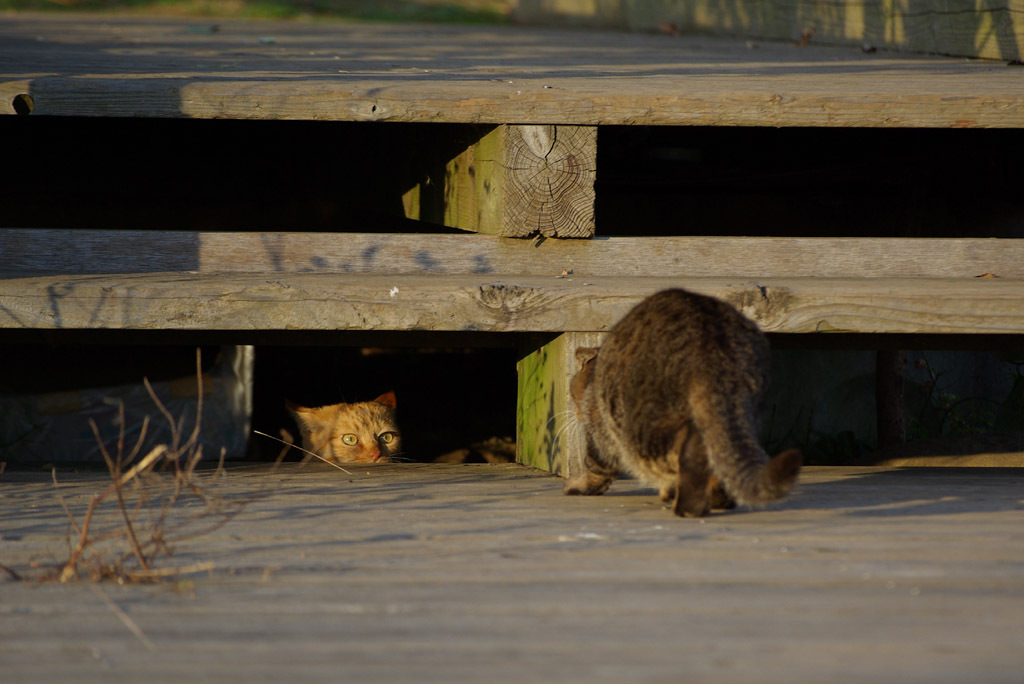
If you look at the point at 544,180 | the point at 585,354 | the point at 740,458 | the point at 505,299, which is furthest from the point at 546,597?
the point at 544,180

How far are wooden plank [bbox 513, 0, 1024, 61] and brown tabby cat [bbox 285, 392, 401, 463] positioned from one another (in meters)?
3.63

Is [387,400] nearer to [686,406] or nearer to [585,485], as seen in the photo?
[585,485]

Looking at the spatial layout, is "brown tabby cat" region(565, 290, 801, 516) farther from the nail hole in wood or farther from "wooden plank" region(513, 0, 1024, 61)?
"wooden plank" region(513, 0, 1024, 61)

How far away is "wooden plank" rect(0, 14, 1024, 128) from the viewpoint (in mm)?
3535

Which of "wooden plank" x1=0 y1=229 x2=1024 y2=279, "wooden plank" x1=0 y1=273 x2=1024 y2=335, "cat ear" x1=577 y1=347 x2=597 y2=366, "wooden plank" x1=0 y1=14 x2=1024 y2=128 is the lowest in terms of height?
"cat ear" x1=577 y1=347 x2=597 y2=366

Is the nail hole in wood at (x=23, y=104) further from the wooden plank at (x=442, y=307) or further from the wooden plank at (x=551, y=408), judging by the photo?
the wooden plank at (x=551, y=408)

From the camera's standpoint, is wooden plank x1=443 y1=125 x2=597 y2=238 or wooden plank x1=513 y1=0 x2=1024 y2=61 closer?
wooden plank x1=443 y1=125 x2=597 y2=238

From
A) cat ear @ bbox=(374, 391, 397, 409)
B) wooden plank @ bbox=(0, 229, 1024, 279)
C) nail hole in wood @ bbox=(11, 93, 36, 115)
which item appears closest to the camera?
nail hole in wood @ bbox=(11, 93, 36, 115)

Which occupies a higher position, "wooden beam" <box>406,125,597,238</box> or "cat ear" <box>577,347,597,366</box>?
"wooden beam" <box>406,125,597,238</box>

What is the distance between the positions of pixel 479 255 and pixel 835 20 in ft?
13.8

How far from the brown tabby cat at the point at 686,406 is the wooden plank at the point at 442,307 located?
0.37m

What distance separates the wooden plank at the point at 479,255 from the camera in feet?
12.0

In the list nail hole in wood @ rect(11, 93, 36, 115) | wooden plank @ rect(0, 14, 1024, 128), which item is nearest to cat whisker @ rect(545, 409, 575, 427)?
wooden plank @ rect(0, 14, 1024, 128)

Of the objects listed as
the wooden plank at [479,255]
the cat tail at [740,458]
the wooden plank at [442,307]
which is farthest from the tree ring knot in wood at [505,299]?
the cat tail at [740,458]
